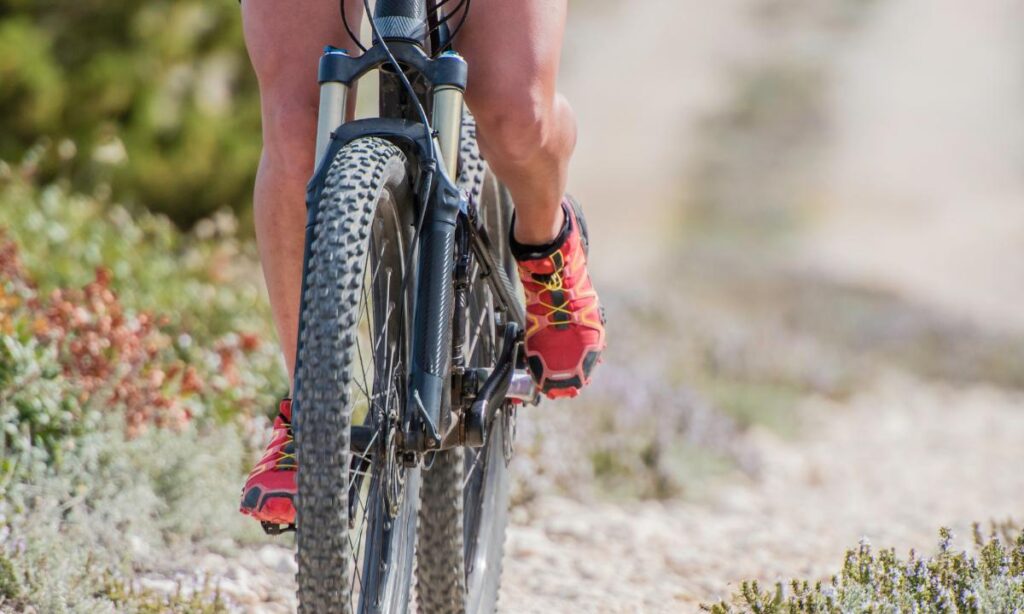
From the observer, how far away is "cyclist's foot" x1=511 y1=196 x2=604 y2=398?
2484 millimetres

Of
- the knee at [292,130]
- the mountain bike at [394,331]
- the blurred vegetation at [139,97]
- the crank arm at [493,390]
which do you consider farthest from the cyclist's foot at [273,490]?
the blurred vegetation at [139,97]

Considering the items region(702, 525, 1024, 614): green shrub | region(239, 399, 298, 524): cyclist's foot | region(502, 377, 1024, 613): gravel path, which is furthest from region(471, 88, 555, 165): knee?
region(502, 377, 1024, 613): gravel path

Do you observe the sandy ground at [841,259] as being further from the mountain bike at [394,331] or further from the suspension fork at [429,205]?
the suspension fork at [429,205]

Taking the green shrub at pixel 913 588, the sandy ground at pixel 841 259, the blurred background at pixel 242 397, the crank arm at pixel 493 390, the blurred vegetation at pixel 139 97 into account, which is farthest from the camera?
the blurred vegetation at pixel 139 97

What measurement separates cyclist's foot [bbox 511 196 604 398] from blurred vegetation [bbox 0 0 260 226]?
3.25 meters

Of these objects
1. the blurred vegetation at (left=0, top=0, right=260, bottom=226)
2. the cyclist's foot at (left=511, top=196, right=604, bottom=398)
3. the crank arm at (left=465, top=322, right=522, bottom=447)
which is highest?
the blurred vegetation at (left=0, top=0, right=260, bottom=226)

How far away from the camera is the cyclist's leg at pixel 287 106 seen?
2.15 metres

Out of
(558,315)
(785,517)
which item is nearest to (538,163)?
(558,315)

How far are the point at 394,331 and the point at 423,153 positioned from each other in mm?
315

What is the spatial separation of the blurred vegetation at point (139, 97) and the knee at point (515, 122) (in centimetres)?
339

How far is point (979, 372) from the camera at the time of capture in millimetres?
8727

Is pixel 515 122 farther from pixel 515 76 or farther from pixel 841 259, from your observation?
pixel 841 259

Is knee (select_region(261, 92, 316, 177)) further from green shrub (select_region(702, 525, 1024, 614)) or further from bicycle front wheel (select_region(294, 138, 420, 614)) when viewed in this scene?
green shrub (select_region(702, 525, 1024, 614))

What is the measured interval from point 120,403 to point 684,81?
21.8 metres
